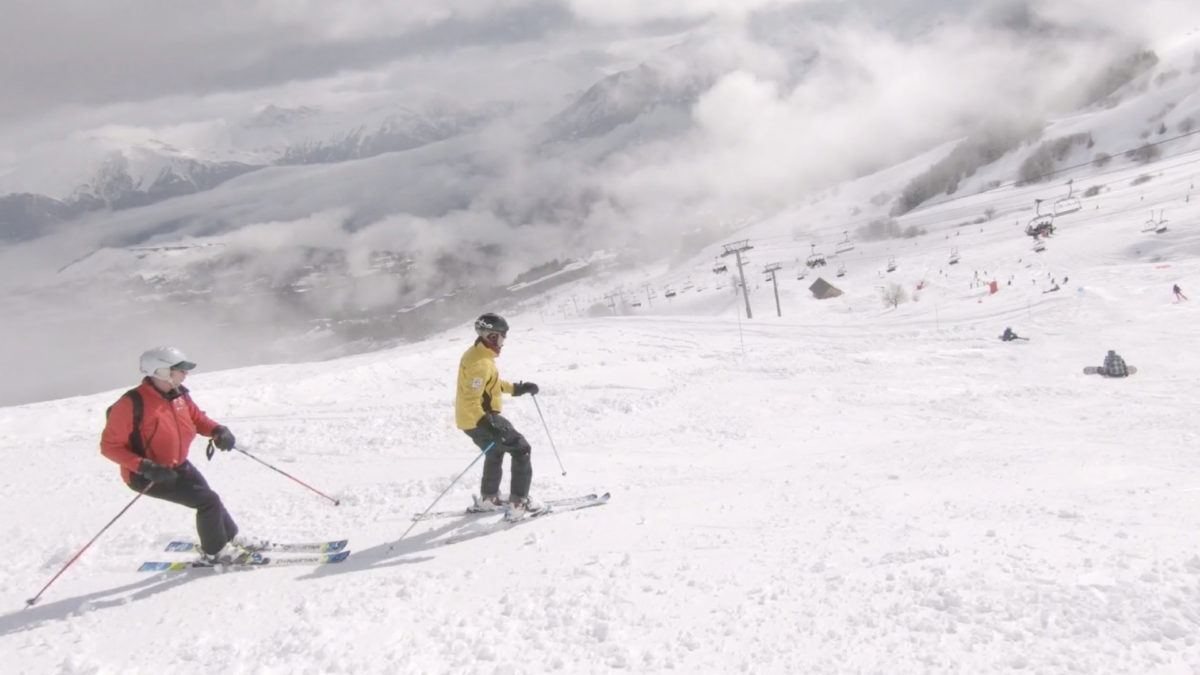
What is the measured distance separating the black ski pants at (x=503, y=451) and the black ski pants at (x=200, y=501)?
275 centimetres

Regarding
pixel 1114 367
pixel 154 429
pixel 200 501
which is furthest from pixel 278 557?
pixel 1114 367

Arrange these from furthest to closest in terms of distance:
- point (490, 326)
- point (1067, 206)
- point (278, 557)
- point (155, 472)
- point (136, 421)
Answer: point (1067, 206), point (490, 326), point (278, 557), point (136, 421), point (155, 472)

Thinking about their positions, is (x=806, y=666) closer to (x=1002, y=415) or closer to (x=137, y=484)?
(x=137, y=484)

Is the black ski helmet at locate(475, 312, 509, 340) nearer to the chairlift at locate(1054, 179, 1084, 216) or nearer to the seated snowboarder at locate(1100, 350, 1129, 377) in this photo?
the seated snowboarder at locate(1100, 350, 1129, 377)

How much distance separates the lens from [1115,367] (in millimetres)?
18906

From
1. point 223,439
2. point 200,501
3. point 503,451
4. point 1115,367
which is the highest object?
point 223,439

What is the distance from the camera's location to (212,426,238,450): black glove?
721 cm

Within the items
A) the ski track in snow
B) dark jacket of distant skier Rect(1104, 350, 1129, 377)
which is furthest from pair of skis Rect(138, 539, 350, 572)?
dark jacket of distant skier Rect(1104, 350, 1129, 377)

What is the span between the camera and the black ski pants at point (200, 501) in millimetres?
6985

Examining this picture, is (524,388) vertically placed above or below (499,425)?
above

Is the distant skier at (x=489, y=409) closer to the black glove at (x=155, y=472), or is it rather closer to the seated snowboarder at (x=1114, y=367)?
the black glove at (x=155, y=472)

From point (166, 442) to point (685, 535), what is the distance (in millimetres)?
5310

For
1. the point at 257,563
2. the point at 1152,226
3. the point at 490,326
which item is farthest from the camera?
the point at 1152,226

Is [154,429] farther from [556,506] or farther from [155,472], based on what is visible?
[556,506]
